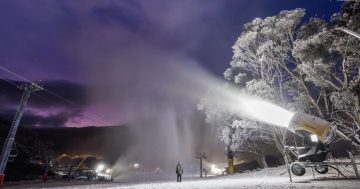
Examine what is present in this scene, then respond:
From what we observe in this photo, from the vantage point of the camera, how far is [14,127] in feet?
62.8

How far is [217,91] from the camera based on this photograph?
108 ft

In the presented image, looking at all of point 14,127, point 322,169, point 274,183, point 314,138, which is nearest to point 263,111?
point 322,169

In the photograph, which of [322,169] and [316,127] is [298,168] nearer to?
[322,169]

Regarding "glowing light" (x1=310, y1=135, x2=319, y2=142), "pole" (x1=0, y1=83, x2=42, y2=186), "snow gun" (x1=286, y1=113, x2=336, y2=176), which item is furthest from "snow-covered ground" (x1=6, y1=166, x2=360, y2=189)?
"pole" (x1=0, y1=83, x2=42, y2=186)

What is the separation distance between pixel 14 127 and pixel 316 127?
18830 millimetres

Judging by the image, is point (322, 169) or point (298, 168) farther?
point (322, 169)

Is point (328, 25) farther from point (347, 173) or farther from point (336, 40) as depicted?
point (347, 173)

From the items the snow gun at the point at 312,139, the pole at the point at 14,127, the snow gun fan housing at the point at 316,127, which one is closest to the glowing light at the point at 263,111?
the snow gun fan housing at the point at 316,127

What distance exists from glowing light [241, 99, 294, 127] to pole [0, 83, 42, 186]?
18275 millimetres

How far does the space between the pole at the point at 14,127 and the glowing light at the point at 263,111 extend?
1827 centimetres

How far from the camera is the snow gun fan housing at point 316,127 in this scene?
14859 mm

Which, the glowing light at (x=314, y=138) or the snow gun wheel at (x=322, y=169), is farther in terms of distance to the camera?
the snow gun wheel at (x=322, y=169)

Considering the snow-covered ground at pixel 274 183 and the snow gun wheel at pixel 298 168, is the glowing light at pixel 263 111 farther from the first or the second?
the snow gun wheel at pixel 298 168

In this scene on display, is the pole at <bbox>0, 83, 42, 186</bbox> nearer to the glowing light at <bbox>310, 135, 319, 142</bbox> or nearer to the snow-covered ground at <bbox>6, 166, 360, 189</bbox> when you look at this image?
the snow-covered ground at <bbox>6, 166, 360, 189</bbox>
